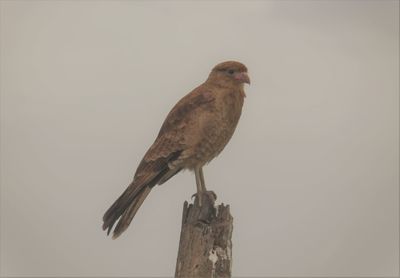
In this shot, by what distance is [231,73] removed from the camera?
3.77 meters

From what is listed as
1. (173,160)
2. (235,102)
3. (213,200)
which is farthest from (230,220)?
(235,102)

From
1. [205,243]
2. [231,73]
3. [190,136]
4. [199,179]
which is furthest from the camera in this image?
[199,179]

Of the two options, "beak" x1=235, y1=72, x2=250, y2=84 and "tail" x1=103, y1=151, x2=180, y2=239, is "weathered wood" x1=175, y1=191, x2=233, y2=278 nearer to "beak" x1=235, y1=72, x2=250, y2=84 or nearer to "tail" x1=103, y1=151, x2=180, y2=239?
"tail" x1=103, y1=151, x2=180, y2=239

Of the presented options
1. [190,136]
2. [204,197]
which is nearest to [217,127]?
[190,136]

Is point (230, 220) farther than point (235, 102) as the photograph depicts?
No

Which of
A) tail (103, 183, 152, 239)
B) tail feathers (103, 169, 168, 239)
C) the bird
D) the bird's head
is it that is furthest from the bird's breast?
tail (103, 183, 152, 239)

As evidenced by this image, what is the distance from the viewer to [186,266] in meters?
3.32

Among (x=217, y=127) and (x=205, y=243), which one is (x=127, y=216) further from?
(x=217, y=127)

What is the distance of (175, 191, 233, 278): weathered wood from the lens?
3307mm

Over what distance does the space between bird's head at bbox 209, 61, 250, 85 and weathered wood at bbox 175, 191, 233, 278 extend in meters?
0.90

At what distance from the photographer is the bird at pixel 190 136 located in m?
3.57

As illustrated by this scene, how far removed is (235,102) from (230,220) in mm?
868

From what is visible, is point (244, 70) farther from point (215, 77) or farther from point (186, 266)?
point (186, 266)

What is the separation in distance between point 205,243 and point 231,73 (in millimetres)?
1239
